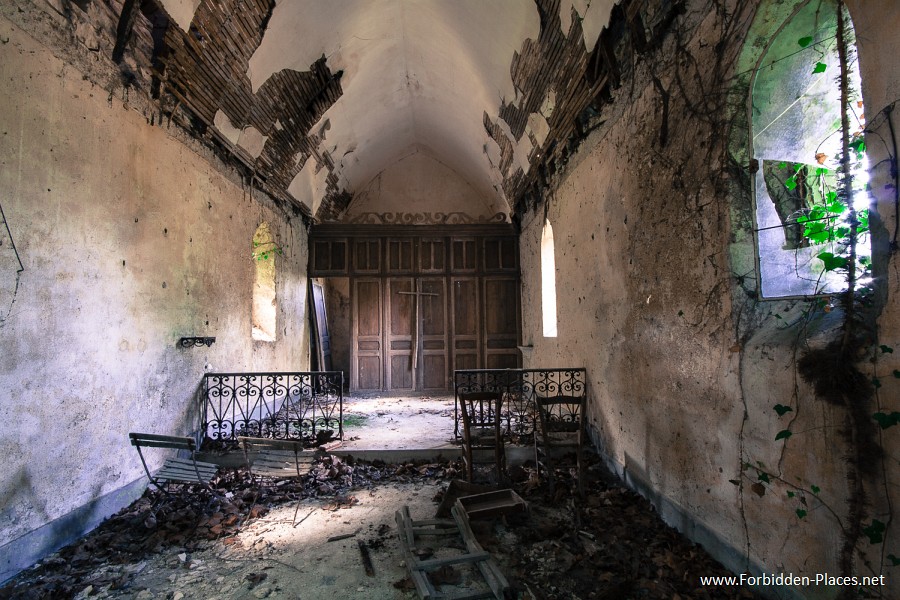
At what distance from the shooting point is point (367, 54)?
727cm

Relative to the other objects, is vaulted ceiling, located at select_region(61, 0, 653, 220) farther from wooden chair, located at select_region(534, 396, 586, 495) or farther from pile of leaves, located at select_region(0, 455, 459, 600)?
pile of leaves, located at select_region(0, 455, 459, 600)

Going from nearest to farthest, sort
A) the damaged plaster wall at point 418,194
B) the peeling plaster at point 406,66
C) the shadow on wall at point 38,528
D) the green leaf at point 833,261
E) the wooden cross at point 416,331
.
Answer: the green leaf at point 833,261
the shadow on wall at point 38,528
the peeling plaster at point 406,66
the wooden cross at point 416,331
the damaged plaster wall at point 418,194

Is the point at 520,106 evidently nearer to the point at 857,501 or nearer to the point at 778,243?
the point at 778,243

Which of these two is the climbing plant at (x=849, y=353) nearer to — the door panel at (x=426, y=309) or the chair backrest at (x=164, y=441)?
the chair backrest at (x=164, y=441)

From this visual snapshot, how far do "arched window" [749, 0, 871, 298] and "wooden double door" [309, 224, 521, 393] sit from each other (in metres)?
7.76

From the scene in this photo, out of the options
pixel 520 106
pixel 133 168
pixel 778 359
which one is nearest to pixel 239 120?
pixel 133 168

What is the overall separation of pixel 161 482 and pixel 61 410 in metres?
1.48

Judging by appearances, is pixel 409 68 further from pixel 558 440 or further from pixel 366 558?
pixel 366 558

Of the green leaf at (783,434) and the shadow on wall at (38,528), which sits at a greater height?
the green leaf at (783,434)

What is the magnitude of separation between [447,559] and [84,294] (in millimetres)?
3582

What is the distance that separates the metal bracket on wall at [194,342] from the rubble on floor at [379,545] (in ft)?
5.20

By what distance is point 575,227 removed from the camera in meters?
5.95

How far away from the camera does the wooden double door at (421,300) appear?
34.3 ft

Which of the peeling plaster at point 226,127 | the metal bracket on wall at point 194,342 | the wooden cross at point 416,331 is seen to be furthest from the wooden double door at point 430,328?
the metal bracket on wall at point 194,342
